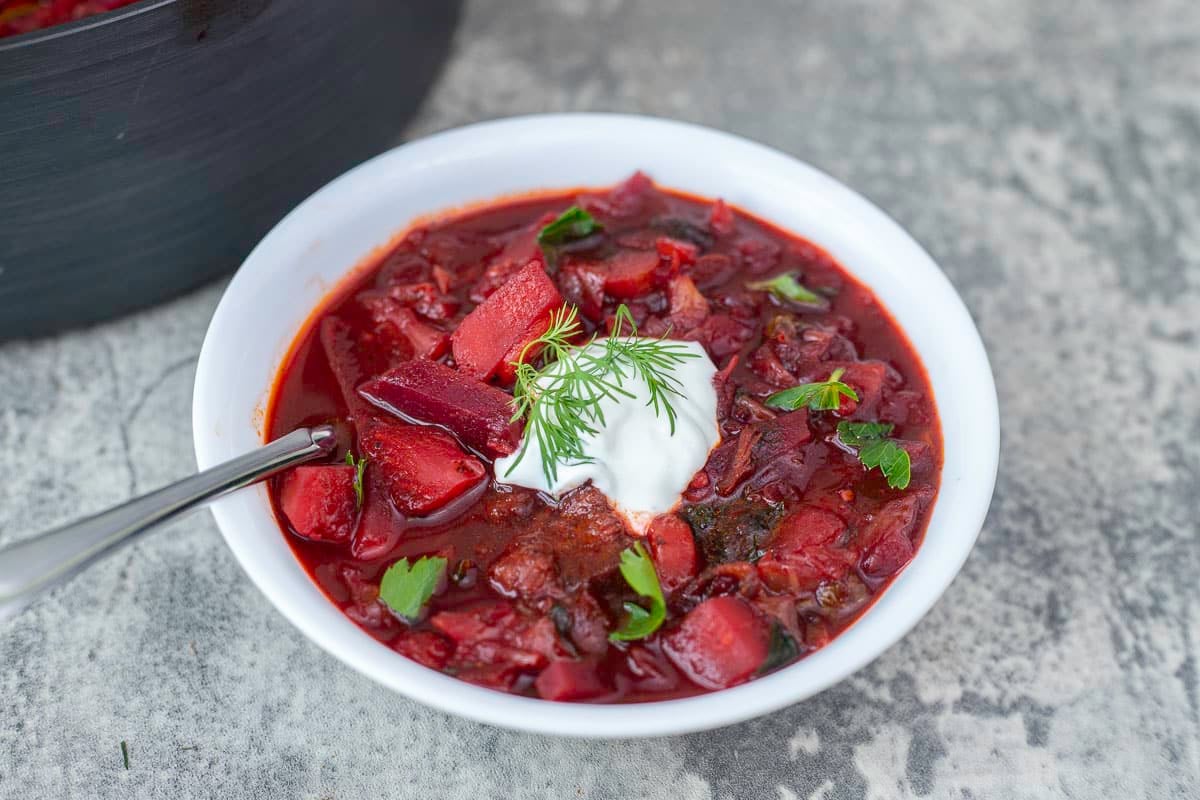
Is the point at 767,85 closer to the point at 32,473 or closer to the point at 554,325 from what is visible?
the point at 554,325

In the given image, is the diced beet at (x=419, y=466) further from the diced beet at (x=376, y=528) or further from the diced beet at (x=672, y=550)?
the diced beet at (x=672, y=550)

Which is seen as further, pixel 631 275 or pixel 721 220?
pixel 721 220

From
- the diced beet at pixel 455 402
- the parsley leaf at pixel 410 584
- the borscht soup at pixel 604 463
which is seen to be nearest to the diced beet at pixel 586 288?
the borscht soup at pixel 604 463

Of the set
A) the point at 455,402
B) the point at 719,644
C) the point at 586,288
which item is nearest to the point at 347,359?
the point at 455,402

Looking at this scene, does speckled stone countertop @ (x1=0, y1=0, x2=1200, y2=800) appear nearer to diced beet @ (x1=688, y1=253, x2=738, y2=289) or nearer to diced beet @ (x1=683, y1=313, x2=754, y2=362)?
diced beet @ (x1=683, y1=313, x2=754, y2=362)

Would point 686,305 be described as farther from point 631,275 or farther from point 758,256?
point 758,256

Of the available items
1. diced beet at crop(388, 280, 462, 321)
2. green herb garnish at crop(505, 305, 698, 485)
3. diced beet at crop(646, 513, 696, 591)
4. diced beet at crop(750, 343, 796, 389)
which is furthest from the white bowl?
green herb garnish at crop(505, 305, 698, 485)

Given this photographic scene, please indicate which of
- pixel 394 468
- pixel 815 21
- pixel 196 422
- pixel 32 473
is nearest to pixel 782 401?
pixel 394 468

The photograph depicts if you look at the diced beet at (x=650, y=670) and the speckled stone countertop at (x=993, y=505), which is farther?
the speckled stone countertop at (x=993, y=505)
